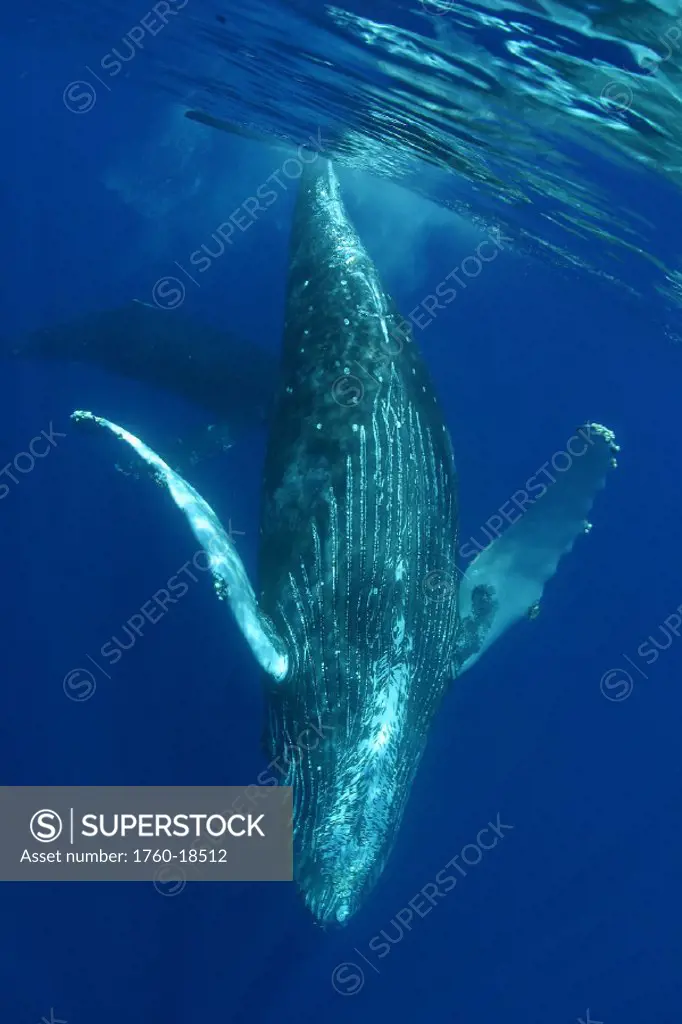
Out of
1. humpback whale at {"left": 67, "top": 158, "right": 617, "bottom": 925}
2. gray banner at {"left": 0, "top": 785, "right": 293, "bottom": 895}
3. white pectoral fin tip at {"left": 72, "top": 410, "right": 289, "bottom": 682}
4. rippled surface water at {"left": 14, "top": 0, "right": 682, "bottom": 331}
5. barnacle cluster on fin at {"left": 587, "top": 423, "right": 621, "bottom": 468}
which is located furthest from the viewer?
gray banner at {"left": 0, "top": 785, "right": 293, "bottom": 895}

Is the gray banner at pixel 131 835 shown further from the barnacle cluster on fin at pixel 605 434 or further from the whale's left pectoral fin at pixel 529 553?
the barnacle cluster on fin at pixel 605 434

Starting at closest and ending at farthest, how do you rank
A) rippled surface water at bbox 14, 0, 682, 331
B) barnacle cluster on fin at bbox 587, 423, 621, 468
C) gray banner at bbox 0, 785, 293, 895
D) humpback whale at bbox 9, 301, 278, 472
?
barnacle cluster on fin at bbox 587, 423, 621, 468
rippled surface water at bbox 14, 0, 682, 331
gray banner at bbox 0, 785, 293, 895
humpback whale at bbox 9, 301, 278, 472

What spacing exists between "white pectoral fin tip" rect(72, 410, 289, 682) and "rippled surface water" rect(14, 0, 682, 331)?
7.19m

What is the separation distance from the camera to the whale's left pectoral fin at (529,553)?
802 centimetres

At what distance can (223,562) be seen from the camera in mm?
6102

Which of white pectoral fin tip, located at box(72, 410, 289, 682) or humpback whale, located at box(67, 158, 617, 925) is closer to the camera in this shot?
white pectoral fin tip, located at box(72, 410, 289, 682)

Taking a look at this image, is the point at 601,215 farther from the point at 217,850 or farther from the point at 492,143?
the point at 217,850

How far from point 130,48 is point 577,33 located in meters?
14.2

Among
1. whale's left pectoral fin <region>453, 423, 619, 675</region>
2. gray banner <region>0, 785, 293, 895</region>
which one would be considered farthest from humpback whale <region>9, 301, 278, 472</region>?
whale's left pectoral fin <region>453, 423, 619, 675</region>

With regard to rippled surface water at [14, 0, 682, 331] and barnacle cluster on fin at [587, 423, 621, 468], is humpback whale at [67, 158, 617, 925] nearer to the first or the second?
barnacle cluster on fin at [587, 423, 621, 468]

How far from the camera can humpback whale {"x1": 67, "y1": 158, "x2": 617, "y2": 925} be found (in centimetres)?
640

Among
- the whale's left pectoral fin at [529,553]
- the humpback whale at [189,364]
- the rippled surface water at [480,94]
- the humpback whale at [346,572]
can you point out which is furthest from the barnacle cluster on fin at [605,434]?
the humpback whale at [189,364]

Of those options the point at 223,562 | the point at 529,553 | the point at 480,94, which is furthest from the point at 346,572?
the point at 480,94

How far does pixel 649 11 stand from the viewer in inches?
321
